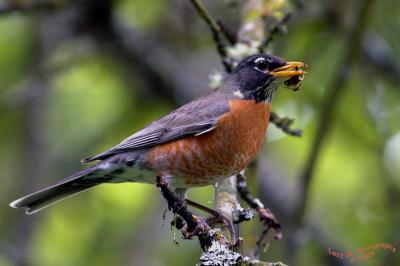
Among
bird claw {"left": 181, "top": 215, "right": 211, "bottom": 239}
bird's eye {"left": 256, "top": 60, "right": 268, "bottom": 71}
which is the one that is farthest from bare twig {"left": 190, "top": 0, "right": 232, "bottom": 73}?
bird claw {"left": 181, "top": 215, "right": 211, "bottom": 239}

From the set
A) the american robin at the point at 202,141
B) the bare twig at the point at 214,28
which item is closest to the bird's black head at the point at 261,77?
the american robin at the point at 202,141

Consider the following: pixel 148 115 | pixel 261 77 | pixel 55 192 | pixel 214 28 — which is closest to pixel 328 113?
pixel 261 77

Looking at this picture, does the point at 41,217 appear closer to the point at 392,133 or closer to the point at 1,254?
the point at 1,254

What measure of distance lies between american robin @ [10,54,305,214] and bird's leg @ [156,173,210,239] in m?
0.92

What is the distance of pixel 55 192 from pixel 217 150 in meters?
1.23

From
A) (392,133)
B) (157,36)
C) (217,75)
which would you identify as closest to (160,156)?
(217,75)

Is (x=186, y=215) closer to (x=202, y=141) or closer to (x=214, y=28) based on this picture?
(x=202, y=141)

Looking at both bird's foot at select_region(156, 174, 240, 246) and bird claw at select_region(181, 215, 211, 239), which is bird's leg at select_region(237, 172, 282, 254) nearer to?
bird's foot at select_region(156, 174, 240, 246)

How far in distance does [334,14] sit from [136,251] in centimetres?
281

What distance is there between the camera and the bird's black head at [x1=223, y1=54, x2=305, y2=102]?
5.25 meters

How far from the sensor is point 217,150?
16.3ft

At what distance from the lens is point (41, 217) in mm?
6676

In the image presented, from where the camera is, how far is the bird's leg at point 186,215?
3.75m

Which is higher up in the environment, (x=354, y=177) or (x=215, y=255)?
(x=354, y=177)
